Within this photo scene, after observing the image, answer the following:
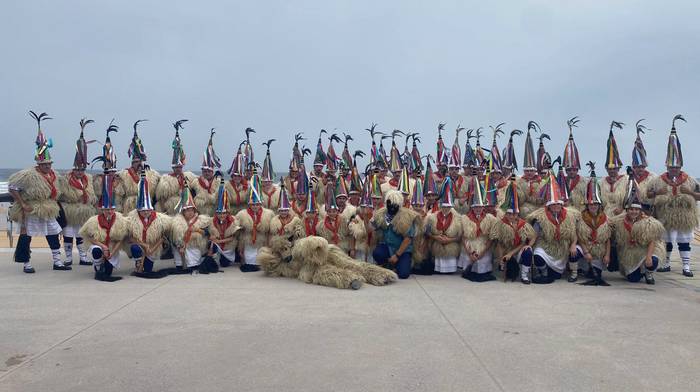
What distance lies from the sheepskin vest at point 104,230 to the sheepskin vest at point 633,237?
6.68 metres

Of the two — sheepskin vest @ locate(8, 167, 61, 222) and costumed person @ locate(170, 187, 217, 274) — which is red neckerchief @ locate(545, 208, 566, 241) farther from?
sheepskin vest @ locate(8, 167, 61, 222)

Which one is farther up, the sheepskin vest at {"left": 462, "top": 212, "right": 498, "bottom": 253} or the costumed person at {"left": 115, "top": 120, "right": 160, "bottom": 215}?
the costumed person at {"left": 115, "top": 120, "right": 160, "bottom": 215}

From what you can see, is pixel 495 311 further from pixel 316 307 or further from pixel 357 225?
pixel 357 225

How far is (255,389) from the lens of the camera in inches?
120

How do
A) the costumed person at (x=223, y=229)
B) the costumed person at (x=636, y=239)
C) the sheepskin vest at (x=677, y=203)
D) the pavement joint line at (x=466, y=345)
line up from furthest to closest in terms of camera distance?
the costumed person at (x=223, y=229) → the sheepskin vest at (x=677, y=203) → the costumed person at (x=636, y=239) → the pavement joint line at (x=466, y=345)

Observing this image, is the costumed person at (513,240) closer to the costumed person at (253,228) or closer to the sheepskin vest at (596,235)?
the sheepskin vest at (596,235)

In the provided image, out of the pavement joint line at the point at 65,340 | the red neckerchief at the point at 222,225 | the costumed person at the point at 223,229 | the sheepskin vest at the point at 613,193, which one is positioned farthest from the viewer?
the red neckerchief at the point at 222,225

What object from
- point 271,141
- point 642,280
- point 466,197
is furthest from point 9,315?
point 642,280

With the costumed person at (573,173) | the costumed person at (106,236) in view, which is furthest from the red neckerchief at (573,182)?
the costumed person at (106,236)

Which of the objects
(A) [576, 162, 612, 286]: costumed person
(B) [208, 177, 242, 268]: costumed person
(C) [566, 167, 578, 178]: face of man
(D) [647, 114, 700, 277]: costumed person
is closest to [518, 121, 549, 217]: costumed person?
(C) [566, 167, 578, 178]: face of man

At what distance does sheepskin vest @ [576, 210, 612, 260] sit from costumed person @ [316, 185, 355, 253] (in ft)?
10.4

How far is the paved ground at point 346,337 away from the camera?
10.5ft

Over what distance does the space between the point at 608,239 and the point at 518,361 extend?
12.8 feet

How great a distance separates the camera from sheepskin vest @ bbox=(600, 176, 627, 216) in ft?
24.2
